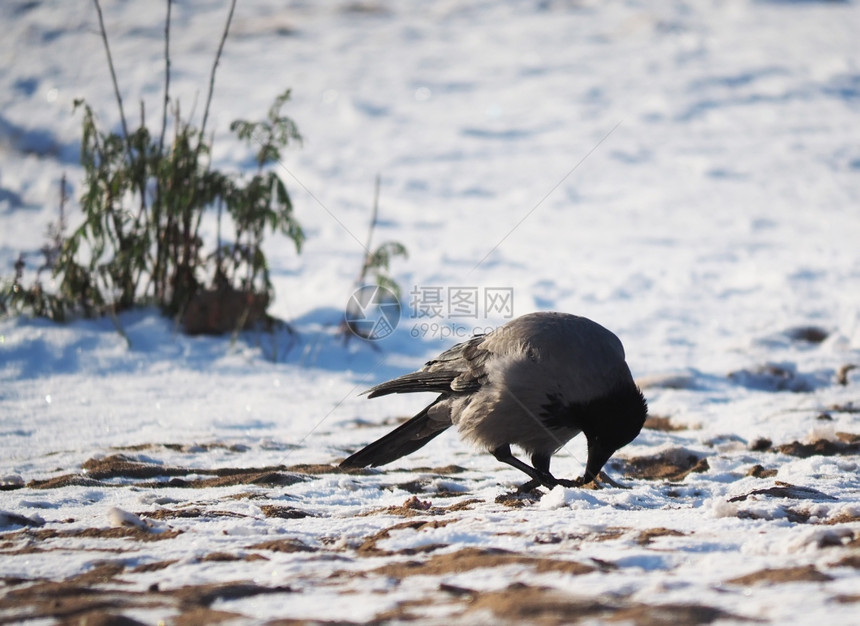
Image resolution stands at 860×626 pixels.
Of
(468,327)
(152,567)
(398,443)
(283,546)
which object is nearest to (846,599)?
(283,546)

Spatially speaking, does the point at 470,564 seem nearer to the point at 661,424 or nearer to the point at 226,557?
the point at 226,557

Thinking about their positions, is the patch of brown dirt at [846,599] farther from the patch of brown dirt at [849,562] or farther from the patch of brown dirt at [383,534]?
the patch of brown dirt at [383,534]

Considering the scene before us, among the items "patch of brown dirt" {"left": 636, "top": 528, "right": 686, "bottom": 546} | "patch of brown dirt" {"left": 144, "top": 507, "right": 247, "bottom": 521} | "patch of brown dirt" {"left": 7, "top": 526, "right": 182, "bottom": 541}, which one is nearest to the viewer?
"patch of brown dirt" {"left": 636, "top": 528, "right": 686, "bottom": 546}

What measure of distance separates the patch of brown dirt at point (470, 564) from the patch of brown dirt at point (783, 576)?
14.1 inches

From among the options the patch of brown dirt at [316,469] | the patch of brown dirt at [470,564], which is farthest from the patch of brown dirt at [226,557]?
the patch of brown dirt at [316,469]

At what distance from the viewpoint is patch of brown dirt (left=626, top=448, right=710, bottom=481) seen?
3891mm

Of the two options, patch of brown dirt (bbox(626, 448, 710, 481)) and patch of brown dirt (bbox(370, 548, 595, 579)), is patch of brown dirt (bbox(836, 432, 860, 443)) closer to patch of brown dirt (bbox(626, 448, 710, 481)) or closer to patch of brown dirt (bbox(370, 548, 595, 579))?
patch of brown dirt (bbox(626, 448, 710, 481))

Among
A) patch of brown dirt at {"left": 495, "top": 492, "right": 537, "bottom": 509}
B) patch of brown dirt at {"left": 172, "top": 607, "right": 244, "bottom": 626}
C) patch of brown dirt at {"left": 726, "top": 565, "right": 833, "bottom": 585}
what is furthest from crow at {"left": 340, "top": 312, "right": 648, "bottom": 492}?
patch of brown dirt at {"left": 172, "top": 607, "right": 244, "bottom": 626}

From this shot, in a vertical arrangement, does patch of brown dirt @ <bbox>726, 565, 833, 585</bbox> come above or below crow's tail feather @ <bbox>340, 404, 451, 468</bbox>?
above

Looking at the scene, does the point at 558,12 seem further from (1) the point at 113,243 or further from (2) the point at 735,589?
(2) the point at 735,589

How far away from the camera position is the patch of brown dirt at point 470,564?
215cm

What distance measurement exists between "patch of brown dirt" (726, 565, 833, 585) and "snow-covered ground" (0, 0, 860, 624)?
14 millimetres

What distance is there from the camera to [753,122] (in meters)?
13.2

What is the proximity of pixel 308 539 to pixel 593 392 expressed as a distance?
58.9 inches
